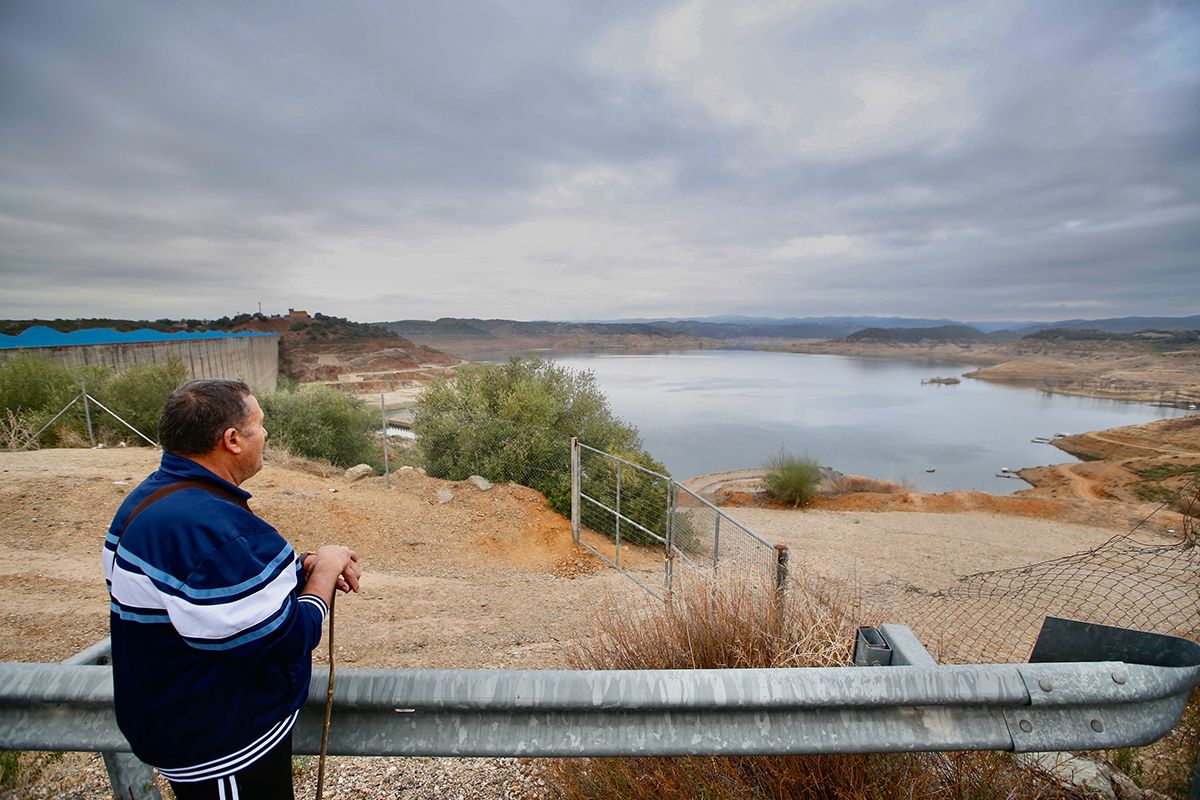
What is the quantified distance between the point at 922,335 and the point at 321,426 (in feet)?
570

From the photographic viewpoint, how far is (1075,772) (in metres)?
1.82

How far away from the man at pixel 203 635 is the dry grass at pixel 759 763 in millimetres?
1037

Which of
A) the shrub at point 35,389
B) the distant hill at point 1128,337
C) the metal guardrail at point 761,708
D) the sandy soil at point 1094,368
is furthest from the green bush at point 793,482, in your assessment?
the distant hill at point 1128,337

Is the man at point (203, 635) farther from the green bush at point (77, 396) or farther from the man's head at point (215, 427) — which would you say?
the green bush at point (77, 396)

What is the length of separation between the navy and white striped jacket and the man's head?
0.14 meters

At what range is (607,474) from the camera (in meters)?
11.7

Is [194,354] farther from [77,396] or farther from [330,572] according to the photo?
[330,572]

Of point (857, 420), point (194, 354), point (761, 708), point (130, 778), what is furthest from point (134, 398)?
point (857, 420)

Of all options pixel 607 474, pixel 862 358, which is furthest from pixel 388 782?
pixel 862 358

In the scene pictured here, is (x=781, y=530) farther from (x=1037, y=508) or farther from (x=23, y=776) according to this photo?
(x=23, y=776)

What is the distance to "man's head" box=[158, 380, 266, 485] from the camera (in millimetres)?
1419

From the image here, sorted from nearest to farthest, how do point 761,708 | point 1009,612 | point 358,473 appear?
1. point 761,708
2. point 1009,612
3. point 358,473

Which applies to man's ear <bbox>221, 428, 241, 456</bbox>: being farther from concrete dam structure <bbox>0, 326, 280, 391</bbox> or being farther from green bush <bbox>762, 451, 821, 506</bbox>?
green bush <bbox>762, 451, 821, 506</bbox>

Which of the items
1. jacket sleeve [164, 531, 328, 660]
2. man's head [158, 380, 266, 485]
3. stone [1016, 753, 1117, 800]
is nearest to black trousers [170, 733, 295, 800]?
jacket sleeve [164, 531, 328, 660]
